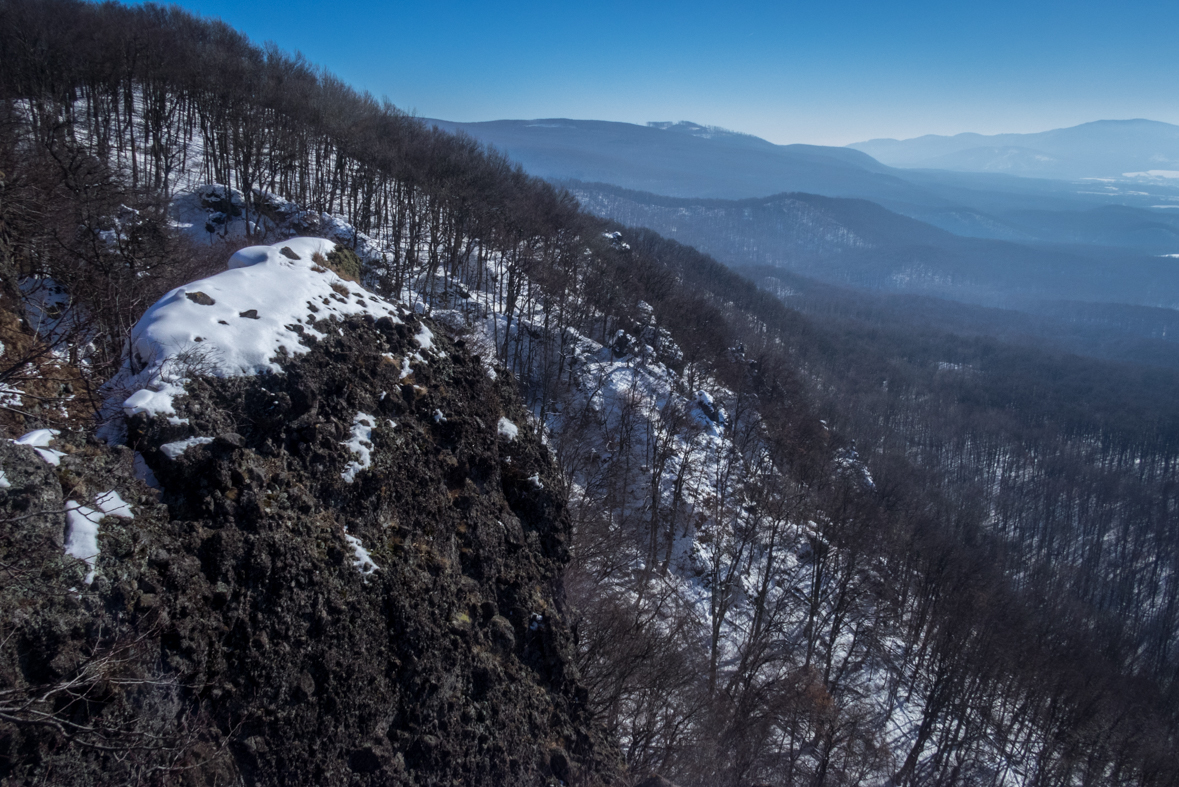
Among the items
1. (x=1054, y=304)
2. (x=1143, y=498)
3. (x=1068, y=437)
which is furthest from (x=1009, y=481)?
(x=1054, y=304)

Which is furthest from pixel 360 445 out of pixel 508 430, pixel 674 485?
pixel 674 485

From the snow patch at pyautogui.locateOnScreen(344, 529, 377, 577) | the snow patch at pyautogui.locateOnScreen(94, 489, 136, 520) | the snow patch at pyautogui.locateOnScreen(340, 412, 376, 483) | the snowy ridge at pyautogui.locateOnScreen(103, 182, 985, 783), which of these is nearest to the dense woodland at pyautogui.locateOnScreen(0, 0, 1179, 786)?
the snowy ridge at pyautogui.locateOnScreen(103, 182, 985, 783)

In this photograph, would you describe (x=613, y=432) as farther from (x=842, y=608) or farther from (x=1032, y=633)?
(x=1032, y=633)

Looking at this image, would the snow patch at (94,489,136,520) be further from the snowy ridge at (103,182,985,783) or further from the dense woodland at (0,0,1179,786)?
the snowy ridge at (103,182,985,783)

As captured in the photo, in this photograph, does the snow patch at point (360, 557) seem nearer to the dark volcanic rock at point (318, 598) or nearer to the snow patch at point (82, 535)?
the dark volcanic rock at point (318, 598)

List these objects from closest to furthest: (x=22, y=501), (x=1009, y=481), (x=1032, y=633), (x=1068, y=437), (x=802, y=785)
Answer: (x=22, y=501), (x=802, y=785), (x=1032, y=633), (x=1009, y=481), (x=1068, y=437)
